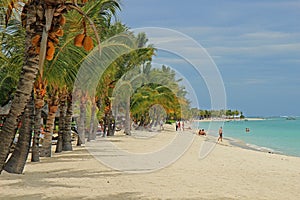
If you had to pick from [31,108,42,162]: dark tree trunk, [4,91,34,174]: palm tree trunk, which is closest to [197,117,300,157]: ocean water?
[31,108,42,162]: dark tree trunk

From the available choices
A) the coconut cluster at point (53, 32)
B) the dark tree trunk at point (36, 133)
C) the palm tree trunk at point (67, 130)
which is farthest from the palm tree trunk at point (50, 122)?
the coconut cluster at point (53, 32)

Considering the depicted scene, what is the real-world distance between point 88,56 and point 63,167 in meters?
3.61

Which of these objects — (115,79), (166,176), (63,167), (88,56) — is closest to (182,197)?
(166,176)

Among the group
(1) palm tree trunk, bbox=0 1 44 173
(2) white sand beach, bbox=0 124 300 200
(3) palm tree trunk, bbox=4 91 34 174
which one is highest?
(1) palm tree trunk, bbox=0 1 44 173

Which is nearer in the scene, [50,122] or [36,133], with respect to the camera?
[36,133]

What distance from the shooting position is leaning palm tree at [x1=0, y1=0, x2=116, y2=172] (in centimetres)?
639

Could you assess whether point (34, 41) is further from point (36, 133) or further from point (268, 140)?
point (268, 140)

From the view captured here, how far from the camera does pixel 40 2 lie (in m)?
6.50

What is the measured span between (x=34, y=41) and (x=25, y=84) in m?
0.72

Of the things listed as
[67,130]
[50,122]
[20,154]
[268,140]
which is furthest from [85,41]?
[268,140]

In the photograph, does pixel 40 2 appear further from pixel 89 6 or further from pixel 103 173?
pixel 89 6

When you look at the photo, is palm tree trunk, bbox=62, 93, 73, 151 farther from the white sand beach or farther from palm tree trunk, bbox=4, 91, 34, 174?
palm tree trunk, bbox=4, 91, 34, 174

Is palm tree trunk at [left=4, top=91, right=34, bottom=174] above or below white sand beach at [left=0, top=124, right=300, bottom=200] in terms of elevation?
above

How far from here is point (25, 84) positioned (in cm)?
673
